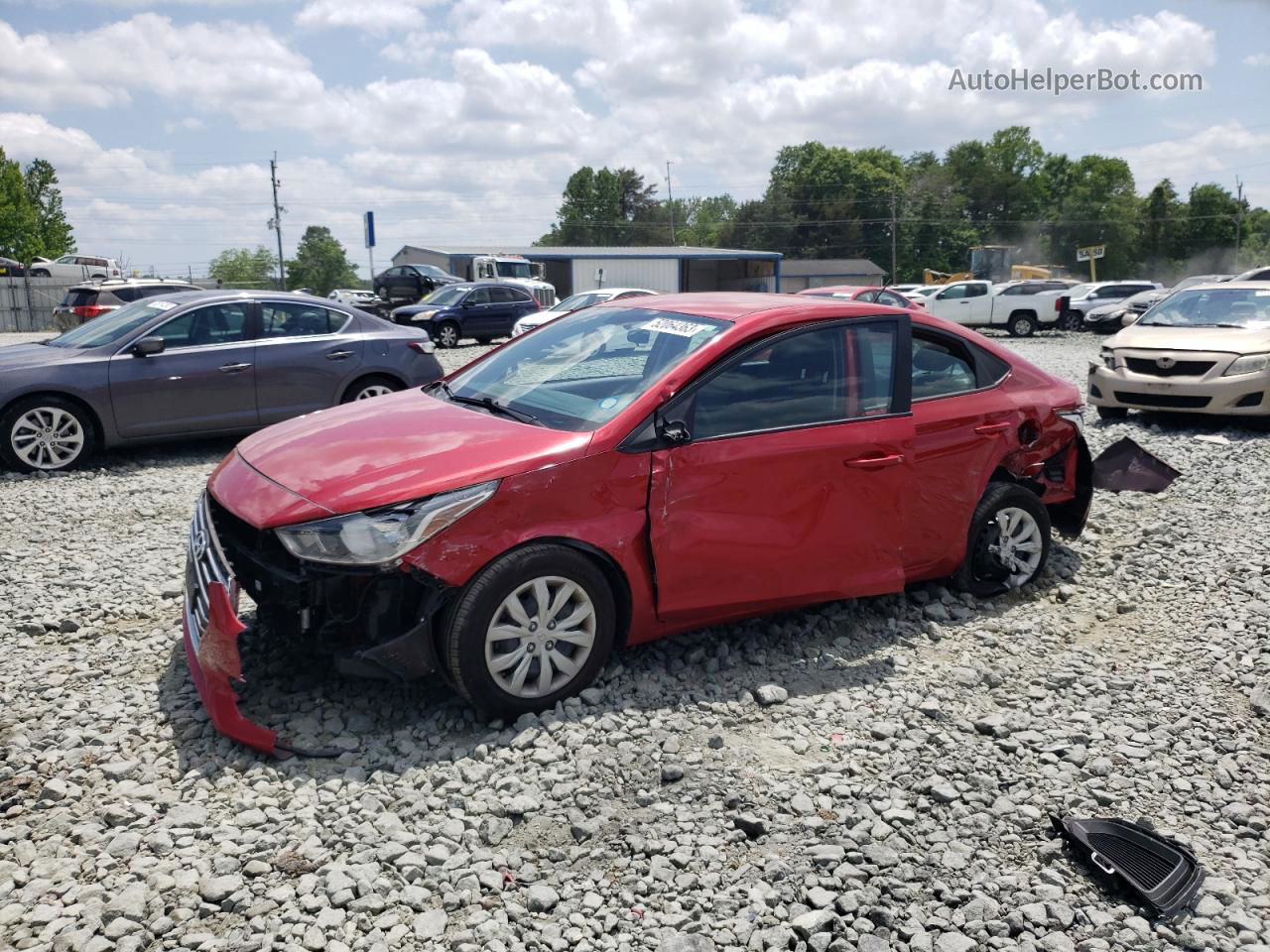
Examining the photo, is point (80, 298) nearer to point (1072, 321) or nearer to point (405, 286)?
point (405, 286)

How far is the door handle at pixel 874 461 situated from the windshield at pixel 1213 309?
8.10 meters

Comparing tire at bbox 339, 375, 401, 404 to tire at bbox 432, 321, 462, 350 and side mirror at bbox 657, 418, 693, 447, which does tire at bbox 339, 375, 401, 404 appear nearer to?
side mirror at bbox 657, 418, 693, 447

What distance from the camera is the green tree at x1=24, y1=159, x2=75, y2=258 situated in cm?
6862

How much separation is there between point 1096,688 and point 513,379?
117 inches

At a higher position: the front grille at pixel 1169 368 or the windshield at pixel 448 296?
the windshield at pixel 448 296

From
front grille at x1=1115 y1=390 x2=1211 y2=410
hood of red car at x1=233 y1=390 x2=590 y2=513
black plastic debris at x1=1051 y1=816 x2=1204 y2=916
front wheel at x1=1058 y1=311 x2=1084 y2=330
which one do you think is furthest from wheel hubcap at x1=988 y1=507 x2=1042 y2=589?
front wheel at x1=1058 y1=311 x2=1084 y2=330

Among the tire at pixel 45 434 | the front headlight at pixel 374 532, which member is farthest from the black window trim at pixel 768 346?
the tire at pixel 45 434

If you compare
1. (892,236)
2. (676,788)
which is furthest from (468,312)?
(892,236)

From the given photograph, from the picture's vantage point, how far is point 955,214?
4193 inches

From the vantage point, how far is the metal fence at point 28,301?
146 ft

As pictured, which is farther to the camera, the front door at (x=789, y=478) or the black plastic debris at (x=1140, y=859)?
the front door at (x=789, y=478)

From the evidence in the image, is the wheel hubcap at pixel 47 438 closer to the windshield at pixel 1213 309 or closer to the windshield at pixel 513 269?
the windshield at pixel 1213 309

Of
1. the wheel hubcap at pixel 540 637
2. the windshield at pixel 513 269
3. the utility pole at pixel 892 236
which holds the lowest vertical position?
the wheel hubcap at pixel 540 637

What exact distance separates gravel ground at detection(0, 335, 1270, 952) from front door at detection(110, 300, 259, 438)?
12.8 ft
